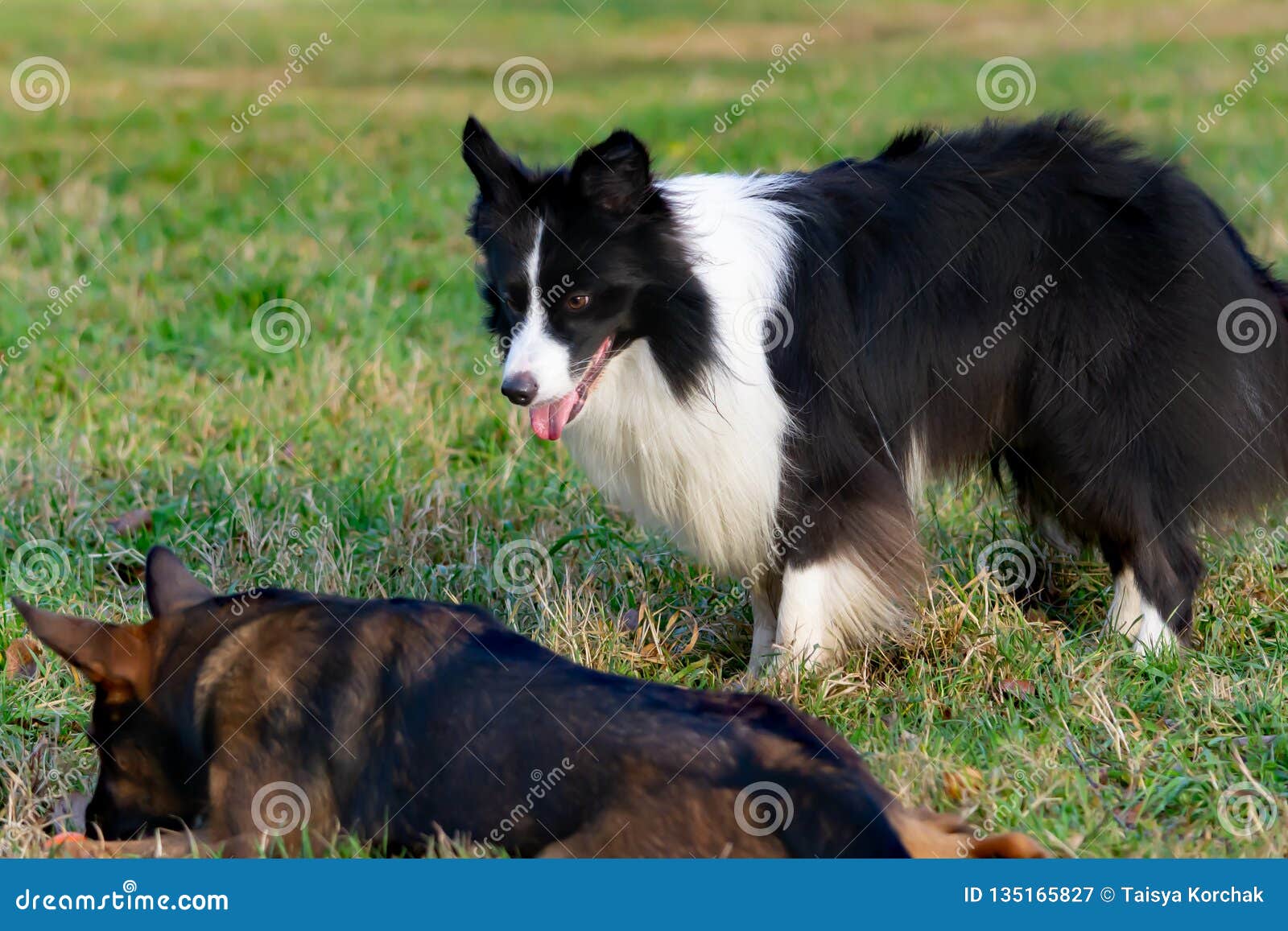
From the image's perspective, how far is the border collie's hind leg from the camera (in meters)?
4.64

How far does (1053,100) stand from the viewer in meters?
12.3

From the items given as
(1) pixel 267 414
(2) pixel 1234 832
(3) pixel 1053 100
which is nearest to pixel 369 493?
(1) pixel 267 414

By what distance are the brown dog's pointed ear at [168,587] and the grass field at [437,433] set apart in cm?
64

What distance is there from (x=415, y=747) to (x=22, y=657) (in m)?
1.99

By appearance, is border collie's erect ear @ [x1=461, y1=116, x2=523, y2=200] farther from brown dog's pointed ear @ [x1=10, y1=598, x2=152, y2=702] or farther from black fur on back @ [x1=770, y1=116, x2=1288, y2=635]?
brown dog's pointed ear @ [x1=10, y1=598, x2=152, y2=702]

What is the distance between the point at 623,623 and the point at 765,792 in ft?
6.24

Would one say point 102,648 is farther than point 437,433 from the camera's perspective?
No

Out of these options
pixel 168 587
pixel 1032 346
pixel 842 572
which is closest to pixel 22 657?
pixel 168 587

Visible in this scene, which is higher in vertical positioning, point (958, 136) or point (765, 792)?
point (958, 136)

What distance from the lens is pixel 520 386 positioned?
13.4ft

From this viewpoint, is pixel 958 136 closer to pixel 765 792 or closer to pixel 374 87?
pixel 765 792

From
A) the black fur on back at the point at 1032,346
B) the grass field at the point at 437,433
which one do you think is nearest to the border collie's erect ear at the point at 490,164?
the black fur on back at the point at 1032,346

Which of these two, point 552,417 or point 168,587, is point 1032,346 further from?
point 168,587

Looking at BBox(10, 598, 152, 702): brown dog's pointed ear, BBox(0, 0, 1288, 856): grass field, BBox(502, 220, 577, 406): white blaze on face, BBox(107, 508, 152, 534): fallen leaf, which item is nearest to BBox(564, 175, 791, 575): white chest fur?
BBox(502, 220, 577, 406): white blaze on face
